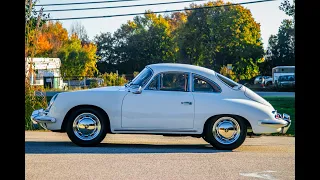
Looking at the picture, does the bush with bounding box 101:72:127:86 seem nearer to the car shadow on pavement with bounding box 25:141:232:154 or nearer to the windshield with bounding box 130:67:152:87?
the car shadow on pavement with bounding box 25:141:232:154

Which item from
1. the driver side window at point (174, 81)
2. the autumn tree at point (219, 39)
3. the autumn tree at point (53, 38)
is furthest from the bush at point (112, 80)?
the driver side window at point (174, 81)

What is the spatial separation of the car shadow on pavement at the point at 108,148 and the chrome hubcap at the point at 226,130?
0.25 metres

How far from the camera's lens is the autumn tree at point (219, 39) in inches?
1823

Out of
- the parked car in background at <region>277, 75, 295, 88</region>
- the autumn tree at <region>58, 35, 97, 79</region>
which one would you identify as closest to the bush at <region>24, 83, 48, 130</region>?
the autumn tree at <region>58, 35, 97, 79</region>

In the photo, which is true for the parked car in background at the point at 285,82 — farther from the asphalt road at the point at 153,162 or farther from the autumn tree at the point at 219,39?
the asphalt road at the point at 153,162

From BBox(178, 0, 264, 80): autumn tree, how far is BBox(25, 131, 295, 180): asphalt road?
3586 cm

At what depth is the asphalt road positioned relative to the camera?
→ 7031mm

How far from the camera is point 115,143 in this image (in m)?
10.9

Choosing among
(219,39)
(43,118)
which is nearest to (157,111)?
(43,118)

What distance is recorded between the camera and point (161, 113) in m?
9.88
